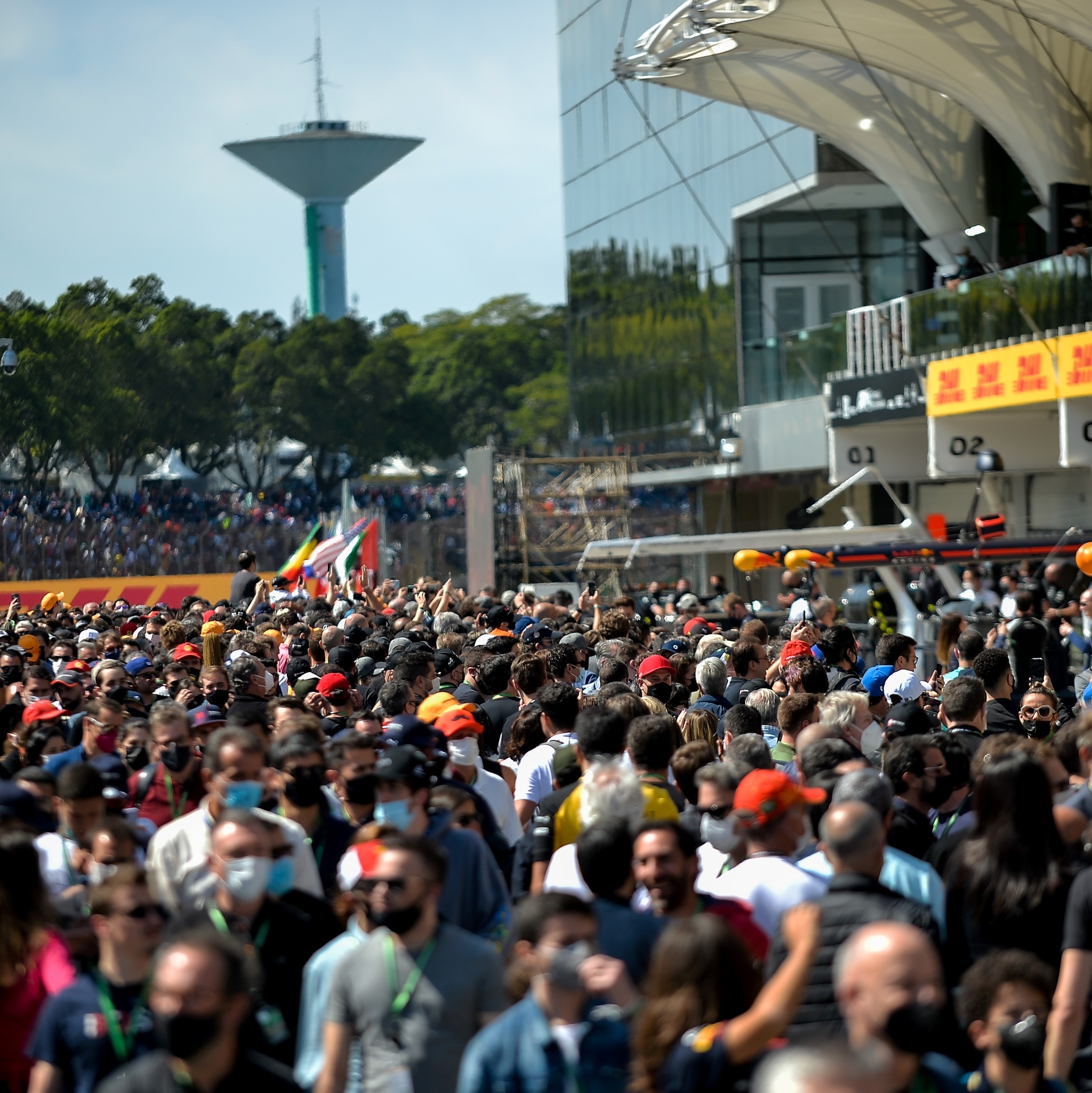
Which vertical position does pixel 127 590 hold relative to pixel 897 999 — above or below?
below

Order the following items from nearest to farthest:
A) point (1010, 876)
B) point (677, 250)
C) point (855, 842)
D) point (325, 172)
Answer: point (855, 842) → point (1010, 876) → point (677, 250) → point (325, 172)

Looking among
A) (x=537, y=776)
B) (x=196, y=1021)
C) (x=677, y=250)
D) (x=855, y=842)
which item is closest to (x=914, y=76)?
(x=677, y=250)

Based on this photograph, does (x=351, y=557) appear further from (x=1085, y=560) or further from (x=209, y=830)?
(x=209, y=830)

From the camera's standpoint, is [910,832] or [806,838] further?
[910,832]

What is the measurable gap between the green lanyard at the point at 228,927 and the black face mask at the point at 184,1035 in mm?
955

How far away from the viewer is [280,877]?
493cm

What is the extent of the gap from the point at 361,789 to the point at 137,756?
196 centimetres

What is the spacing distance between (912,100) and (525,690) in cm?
2007

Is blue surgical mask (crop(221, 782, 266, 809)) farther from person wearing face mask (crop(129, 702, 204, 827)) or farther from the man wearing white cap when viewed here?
the man wearing white cap

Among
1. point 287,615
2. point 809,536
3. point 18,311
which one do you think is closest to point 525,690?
point 287,615

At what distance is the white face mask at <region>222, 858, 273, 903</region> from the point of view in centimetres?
475

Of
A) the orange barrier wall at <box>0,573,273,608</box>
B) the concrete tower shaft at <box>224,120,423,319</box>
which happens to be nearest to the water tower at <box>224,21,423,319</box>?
the concrete tower shaft at <box>224,120,423,319</box>

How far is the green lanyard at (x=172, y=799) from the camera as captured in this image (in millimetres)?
7000

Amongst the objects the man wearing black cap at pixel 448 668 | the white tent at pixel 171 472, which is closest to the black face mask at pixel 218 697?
Answer: the man wearing black cap at pixel 448 668
